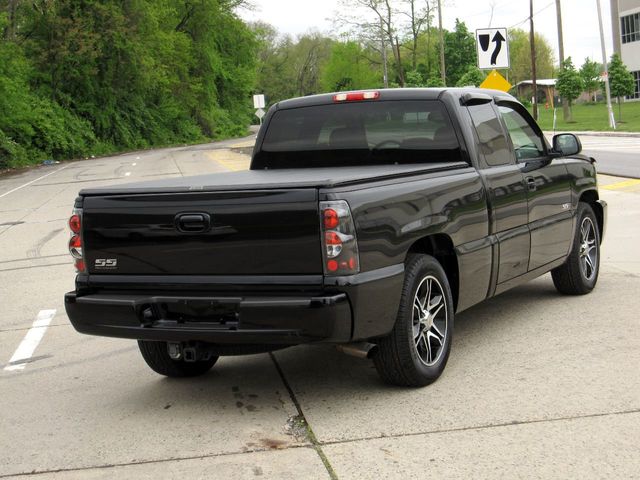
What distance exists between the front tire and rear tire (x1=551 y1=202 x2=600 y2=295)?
7.84 feet

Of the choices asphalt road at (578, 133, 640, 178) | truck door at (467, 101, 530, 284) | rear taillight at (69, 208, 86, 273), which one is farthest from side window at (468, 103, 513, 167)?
asphalt road at (578, 133, 640, 178)

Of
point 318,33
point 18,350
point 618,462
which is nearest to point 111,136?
point 18,350

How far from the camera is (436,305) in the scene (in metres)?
5.48

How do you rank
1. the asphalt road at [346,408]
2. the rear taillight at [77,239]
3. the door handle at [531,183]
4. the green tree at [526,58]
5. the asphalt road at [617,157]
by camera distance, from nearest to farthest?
the asphalt road at [346,408]
the rear taillight at [77,239]
the door handle at [531,183]
the asphalt road at [617,157]
the green tree at [526,58]

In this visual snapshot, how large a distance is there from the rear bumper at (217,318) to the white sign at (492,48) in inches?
557

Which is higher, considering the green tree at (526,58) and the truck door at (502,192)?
the green tree at (526,58)

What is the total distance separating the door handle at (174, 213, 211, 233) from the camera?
191 inches

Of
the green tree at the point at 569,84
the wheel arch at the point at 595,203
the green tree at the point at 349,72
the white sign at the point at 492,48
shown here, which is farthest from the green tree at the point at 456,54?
the wheel arch at the point at 595,203

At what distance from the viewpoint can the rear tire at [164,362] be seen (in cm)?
572

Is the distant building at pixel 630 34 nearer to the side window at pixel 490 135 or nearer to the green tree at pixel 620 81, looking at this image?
the green tree at pixel 620 81

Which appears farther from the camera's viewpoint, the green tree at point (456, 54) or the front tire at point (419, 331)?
the green tree at point (456, 54)

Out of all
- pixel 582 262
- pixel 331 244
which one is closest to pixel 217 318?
pixel 331 244

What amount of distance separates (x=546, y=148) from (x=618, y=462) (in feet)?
12.4

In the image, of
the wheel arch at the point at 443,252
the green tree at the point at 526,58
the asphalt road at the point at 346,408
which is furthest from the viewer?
the green tree at the point at 526,58
